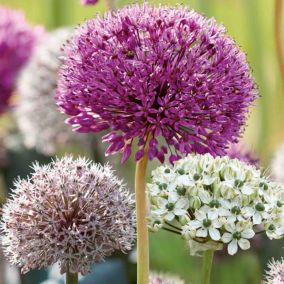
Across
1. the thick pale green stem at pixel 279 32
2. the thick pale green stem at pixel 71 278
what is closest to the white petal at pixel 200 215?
the thick pale green stem at pixel 71 278

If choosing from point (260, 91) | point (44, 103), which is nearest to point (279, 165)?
point (44, 103)

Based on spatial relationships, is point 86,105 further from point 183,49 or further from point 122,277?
point 122,277

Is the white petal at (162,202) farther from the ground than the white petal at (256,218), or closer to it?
farther from the ground

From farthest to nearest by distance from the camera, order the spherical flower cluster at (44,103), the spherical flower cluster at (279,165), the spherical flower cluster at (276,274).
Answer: the spherical flower cluster at (44,103), the spherical flower cluster at (279,165), the spherical flower cluster at (276,274)

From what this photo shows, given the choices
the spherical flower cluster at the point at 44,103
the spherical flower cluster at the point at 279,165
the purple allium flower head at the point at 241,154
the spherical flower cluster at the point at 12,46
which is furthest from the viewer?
the spherical flower cluster at the point at 12,46

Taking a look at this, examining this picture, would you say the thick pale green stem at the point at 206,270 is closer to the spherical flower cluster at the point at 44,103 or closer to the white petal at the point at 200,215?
the white petal at the point at 200,215

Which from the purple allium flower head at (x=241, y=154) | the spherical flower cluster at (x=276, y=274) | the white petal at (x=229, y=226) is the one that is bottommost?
the spherical flower cluster at (x=276, y=274)

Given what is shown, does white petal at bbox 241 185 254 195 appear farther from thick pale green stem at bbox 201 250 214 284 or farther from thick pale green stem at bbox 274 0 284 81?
Result: thick pale green stem at bbox 274 0 284 81
